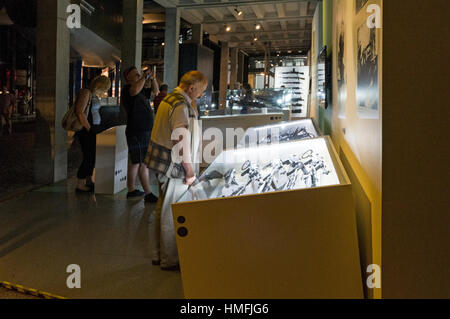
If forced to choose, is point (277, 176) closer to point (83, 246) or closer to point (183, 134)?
point (183, 134)

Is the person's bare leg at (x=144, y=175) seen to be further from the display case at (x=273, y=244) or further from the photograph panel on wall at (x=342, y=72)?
the display case at (x=273, y=244)

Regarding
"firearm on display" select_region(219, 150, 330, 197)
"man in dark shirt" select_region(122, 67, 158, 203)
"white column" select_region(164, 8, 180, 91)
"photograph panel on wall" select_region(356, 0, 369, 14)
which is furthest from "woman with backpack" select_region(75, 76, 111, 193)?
"white column" select_region(164, 8, 180, 91)

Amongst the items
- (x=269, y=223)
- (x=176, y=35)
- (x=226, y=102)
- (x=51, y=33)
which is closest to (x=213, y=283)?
(x=269, y=223)

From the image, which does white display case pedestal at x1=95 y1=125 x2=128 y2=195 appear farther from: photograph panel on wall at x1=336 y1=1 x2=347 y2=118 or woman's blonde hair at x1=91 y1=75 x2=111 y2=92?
photograph panel on wall at x1=336 y1=1 x2=347 y2=118

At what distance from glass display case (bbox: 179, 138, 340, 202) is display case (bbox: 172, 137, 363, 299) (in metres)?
0.21

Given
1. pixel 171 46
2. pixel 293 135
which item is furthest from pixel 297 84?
pixel 293 135

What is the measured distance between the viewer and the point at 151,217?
4.23 meters

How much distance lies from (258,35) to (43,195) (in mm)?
12444

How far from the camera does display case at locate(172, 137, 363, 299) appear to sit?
167 cm

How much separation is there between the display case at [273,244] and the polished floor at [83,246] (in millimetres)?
874

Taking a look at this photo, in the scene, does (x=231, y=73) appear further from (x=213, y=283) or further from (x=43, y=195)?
(x=213, y=283)
